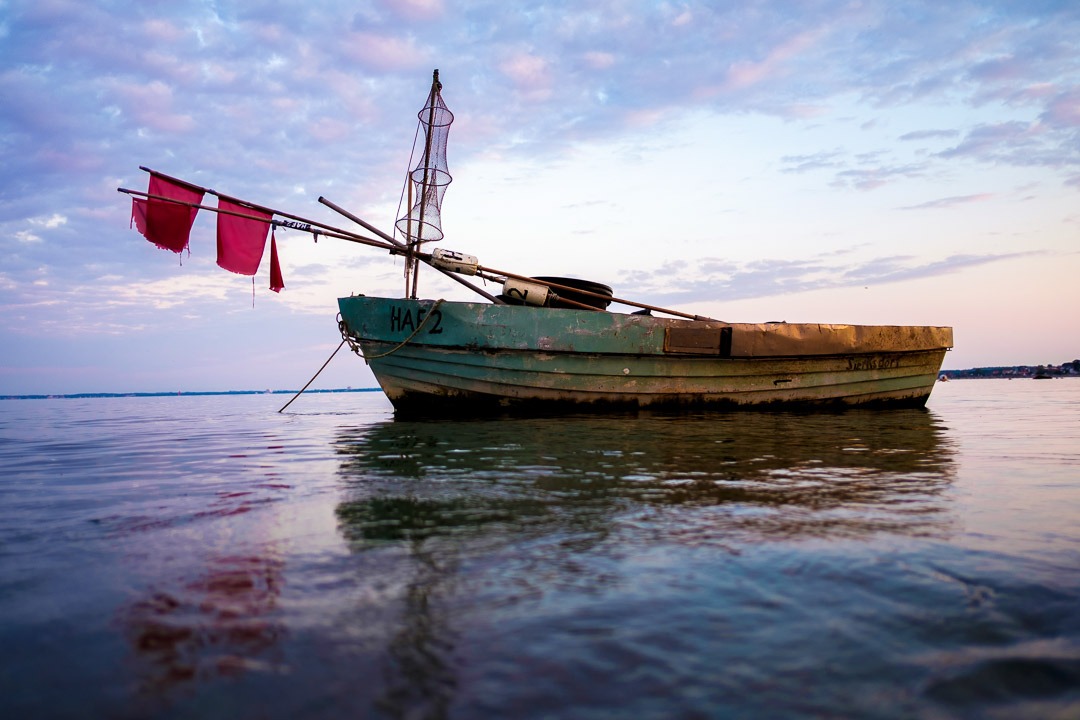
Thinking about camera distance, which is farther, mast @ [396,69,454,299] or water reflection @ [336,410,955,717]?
mast @ [396,69,454,299]

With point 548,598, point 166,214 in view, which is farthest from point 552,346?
point 548,598

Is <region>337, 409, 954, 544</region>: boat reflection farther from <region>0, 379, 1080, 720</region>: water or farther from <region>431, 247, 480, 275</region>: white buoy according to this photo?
<region>431, 247, 480, 275</region>: white buoy

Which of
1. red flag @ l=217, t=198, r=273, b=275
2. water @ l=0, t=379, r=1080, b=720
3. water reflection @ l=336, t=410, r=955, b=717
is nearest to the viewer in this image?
water @ l=0, t=379, r=1080, b=720

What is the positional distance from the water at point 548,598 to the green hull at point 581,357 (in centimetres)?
606

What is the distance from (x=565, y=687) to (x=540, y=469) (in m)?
3.05

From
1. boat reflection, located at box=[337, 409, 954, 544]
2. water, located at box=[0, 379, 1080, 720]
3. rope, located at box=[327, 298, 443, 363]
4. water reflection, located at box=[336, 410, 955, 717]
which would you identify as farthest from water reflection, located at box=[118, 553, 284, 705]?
rope, located at box=[327, 298, 443, 363]

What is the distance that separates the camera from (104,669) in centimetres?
130

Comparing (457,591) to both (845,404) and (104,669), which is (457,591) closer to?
(104,669)

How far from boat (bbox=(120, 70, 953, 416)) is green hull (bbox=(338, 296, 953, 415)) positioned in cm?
2

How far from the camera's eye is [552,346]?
989cm

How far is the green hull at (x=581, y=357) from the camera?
980 cm

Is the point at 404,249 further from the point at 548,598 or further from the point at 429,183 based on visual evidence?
the point at 548,598

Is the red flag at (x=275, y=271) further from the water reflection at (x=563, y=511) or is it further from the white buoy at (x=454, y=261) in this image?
the water reflection at (x=563, y=511)

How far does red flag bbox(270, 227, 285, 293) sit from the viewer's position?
10.2m
